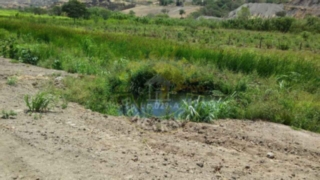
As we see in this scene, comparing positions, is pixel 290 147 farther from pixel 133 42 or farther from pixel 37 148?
pixel 133 42

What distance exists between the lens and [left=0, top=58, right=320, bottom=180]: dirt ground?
4688 mm

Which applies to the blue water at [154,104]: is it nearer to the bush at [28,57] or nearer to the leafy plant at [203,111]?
the leafy plant at [203,111]

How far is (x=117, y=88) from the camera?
434 inches

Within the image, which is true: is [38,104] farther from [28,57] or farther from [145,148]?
[28,57]

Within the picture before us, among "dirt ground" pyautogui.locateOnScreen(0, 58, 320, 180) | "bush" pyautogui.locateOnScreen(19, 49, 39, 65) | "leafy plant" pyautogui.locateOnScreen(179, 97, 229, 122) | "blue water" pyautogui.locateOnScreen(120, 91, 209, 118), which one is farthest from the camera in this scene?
"bush" pyautogui.locateOnScreen(19, 49, 39, 65)

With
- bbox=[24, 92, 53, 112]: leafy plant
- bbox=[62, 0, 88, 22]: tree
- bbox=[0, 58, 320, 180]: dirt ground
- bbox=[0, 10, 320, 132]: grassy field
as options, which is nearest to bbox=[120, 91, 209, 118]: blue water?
bbox=[0, 10, 320, 132]: grassy field

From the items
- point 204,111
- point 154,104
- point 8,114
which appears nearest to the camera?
point 8,114

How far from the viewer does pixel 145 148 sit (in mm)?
5590

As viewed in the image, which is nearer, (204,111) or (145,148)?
(145,148)

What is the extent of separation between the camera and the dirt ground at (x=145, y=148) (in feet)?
15.4

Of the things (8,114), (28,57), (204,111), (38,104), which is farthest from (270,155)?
(28,57)

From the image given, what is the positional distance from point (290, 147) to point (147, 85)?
6156 mm

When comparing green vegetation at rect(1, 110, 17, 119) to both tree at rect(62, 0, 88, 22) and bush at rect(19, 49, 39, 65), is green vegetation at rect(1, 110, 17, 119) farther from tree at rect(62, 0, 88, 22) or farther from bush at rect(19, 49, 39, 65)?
tree at rect(62, 0, 88, 22)

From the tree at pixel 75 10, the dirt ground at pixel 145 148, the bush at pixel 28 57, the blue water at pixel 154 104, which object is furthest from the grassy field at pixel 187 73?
the tree at pixel 75 10
